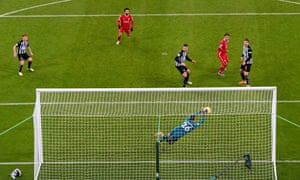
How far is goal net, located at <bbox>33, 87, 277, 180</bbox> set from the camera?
2214 centimetres

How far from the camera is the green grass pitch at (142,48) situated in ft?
87.9

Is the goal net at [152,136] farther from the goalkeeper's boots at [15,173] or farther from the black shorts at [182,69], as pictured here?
the black shorts at [182,69]

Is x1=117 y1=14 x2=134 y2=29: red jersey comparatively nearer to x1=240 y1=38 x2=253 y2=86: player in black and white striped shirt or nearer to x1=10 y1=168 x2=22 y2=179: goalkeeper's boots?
x1=240 y1=38 x2=253 y2=86: player in black and white striped shirt

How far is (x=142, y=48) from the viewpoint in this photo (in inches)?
1189

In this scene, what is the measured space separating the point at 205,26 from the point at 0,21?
8661mm

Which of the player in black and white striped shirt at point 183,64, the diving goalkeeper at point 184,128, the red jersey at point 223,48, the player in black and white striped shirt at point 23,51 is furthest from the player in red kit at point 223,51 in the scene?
the player in black and white striped shirt at point 23,51

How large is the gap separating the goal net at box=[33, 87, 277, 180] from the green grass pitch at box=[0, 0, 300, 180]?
993 mm

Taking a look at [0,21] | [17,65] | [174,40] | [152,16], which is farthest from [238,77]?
[0,21]

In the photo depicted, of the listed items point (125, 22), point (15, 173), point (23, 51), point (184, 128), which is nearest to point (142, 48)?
point (125, 22)

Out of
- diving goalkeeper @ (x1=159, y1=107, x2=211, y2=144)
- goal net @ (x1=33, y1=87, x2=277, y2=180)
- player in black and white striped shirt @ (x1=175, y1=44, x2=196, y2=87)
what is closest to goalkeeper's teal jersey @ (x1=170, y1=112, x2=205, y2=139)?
diving goalkeeper @ (x1=159, y1=107, x2=211, y2=144)

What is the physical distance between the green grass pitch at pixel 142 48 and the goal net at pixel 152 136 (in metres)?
0.99

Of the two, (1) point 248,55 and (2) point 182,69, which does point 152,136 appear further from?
(1) point 248,55

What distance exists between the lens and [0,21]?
3250cm

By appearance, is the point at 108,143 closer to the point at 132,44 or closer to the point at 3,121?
the point at 3,121
